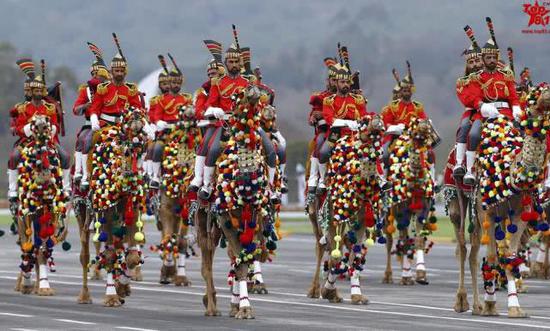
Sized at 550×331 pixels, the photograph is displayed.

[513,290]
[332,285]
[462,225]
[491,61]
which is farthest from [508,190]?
[332,285]

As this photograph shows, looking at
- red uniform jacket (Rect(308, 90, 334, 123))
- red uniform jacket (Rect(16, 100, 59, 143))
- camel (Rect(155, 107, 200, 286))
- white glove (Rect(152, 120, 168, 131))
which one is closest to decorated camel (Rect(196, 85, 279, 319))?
red uniform jacket (Rect(308, 90, 334, 123))

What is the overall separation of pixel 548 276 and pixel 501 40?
108591 mm

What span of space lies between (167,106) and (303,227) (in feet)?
85.4

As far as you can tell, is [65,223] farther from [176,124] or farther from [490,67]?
[490,67]

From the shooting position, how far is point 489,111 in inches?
928

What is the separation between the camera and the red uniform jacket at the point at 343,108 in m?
26.6

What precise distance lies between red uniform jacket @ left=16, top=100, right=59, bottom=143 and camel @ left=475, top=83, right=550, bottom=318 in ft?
26.0

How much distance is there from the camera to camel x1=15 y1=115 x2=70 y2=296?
27047 mm

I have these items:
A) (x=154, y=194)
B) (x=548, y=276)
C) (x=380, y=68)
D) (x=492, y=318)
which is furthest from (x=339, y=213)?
(x=380, y=68)

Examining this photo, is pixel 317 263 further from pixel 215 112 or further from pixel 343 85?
pixel 215 112

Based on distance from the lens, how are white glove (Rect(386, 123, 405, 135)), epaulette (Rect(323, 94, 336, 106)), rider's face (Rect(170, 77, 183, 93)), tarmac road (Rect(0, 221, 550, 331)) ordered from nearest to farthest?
tarmac road (Rect(0, 221, 550, 331)), epaulette (Rect(323, 94, 336, 106)), white glove (Rect(386, 123, 405, 135)), rider's face (Rect(170, 77, 183, 93))

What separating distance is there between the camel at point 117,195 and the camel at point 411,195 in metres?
6.88

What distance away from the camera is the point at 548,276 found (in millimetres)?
32500

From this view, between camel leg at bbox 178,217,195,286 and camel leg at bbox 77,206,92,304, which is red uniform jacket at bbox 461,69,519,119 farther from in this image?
camel leg at bbox 178,217,195,286
